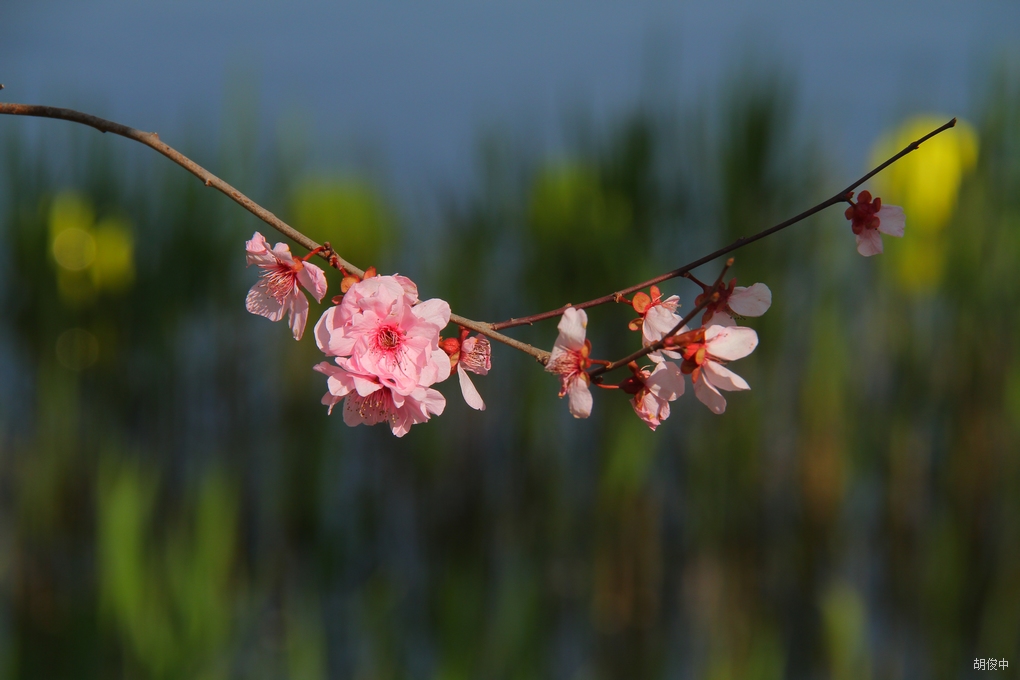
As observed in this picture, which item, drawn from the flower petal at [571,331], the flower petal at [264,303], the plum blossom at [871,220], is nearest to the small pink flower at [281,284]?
the flower petal at [264,303]

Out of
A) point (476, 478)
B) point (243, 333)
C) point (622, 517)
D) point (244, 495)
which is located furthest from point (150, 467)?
point (622, 517)

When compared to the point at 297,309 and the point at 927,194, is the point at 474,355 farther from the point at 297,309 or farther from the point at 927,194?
the point at 927,194

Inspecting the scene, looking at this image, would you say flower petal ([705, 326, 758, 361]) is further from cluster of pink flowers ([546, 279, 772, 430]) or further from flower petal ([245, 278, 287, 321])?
flower petal ([245, 278, 287, 321])

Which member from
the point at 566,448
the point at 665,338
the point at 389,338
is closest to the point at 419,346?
the point at 389,338

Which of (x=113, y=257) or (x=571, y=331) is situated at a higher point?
(x=113, y=257)

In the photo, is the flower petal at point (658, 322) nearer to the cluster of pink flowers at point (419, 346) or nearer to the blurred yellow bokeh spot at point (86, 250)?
the cluster of pink flowers at point (419, 346)

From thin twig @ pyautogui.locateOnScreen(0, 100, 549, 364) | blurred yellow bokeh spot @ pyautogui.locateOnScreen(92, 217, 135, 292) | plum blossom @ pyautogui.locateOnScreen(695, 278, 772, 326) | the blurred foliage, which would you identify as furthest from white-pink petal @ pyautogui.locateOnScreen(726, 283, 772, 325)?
blurred yellow bokeh spot @ pyautogui.locateOnScreen(92, 217, 135, 292)
